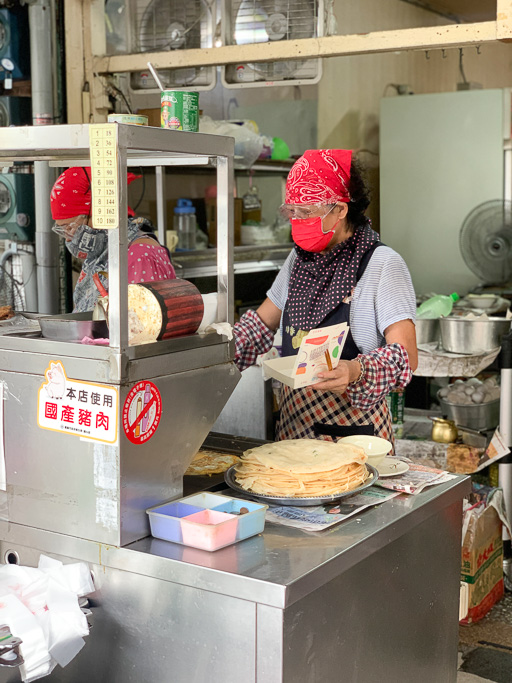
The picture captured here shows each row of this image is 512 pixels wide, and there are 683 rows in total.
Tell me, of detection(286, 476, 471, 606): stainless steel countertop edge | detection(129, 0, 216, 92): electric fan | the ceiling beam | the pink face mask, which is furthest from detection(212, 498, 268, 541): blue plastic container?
detection(129, 0, 216, 92): electric fan

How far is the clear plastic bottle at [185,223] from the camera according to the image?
16.2 ft

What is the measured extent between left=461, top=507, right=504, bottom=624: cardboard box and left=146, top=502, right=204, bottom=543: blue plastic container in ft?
6.67

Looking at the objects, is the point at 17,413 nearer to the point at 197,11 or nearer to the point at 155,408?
the point at 155,408

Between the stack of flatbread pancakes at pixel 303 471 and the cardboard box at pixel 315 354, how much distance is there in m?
0.18

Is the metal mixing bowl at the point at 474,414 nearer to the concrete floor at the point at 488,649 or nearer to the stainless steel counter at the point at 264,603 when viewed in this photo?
the concrete floor at the point at 488,649

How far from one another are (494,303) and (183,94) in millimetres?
3820

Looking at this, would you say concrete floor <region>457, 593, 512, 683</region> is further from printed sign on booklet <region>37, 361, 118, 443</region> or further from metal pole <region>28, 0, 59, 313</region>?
metal pole <region>28, 0, 59, 313</region>

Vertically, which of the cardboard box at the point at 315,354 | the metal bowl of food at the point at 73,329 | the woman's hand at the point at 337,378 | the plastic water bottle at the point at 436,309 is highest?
the metal bowl of food at the point at 73,329

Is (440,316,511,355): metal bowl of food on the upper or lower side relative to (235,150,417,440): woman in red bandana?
lower

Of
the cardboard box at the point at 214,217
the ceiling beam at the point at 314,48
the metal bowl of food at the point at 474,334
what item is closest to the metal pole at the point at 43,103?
the ceiling beam at the point at 314,48

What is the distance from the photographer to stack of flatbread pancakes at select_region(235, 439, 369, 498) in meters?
1.79

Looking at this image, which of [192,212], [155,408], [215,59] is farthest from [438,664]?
[192,212]

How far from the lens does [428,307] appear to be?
440cm

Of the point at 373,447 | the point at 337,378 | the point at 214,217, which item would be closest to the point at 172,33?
the point at 214,217
